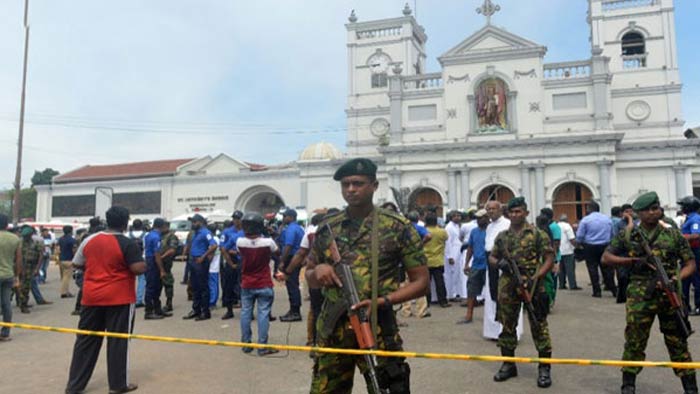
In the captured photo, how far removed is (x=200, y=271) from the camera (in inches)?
328

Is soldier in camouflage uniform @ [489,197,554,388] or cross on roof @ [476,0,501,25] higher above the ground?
cross on roof @ [476,0,501,25]

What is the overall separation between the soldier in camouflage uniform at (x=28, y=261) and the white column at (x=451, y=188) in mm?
21696

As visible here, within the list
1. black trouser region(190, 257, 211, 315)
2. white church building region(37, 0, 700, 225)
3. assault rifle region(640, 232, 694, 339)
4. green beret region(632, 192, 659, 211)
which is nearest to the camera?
assault rifle region(640, 232, 694, 339)

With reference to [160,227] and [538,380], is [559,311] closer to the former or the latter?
[538,380]

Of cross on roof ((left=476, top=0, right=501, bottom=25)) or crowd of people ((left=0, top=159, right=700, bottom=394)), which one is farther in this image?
cross on roof ((left=476, top=0, right=501, bottom=25))

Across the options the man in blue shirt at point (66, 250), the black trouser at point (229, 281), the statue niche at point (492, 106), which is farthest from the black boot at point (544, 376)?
the statue niche at point (492, 106)

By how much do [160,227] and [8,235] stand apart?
2.36 metres

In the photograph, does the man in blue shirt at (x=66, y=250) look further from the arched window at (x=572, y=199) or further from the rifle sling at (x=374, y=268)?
the arched window at (x=572, y=199)

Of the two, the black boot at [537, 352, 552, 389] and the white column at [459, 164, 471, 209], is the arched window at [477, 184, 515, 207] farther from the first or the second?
the black boot at [537, 352, 552, 389]

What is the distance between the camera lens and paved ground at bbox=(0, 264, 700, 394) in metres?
4.64

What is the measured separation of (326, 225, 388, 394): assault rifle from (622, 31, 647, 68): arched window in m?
31.1

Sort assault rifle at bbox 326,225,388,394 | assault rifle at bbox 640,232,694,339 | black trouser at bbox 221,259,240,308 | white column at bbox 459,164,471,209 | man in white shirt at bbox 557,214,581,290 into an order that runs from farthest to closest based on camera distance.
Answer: white column at bbox 459,164,471,209, man in white shirt at bbox 557,214,581,290, black trouser at bbox 221,259,240,308, assault rifle at bbox 640,232,694,339, assault rifle at bbox 326,225,388,394

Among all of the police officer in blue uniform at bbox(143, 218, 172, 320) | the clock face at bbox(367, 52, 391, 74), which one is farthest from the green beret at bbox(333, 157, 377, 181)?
the clock face at bbox(367, 52, 391, 74)

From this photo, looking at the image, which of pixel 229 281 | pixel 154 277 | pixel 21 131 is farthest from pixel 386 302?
pixel 21 131
